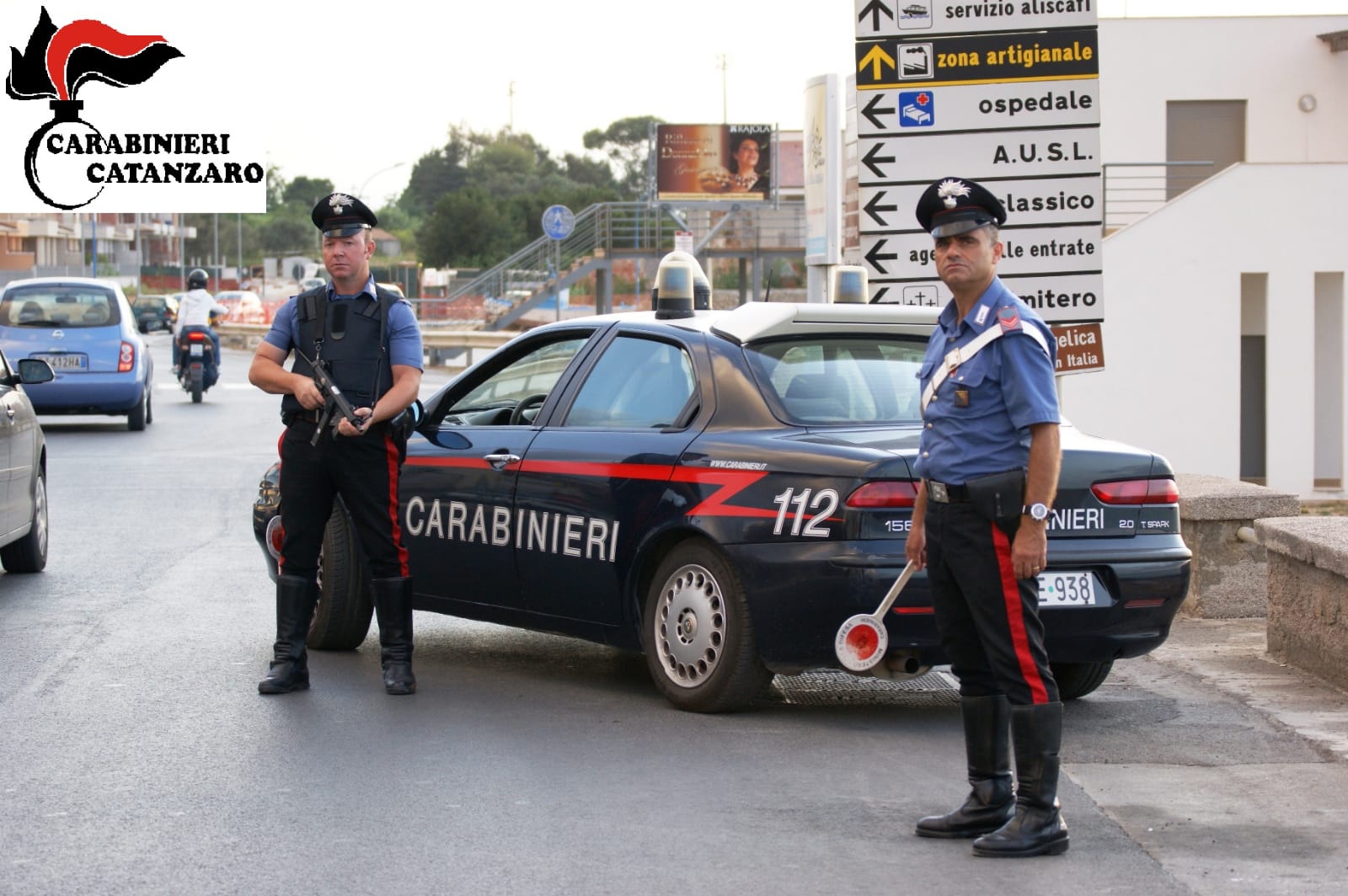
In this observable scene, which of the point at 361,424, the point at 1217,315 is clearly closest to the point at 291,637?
the point at 361,424

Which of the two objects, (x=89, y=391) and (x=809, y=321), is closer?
(x=809, y=321)

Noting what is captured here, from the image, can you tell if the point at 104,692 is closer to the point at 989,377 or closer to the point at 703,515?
the point at 703,515

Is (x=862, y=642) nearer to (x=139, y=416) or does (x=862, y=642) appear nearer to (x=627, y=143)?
(x=139, y=416)

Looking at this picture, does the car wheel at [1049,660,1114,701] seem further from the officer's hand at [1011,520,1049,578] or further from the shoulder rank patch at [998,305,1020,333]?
the shoulder rank patch at [998,305,1020,333]

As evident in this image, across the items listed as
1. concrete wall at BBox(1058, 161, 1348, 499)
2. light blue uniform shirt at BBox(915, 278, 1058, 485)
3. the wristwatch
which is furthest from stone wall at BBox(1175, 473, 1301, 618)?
concrete wall at BBox(1058, 161, 1348, 499)

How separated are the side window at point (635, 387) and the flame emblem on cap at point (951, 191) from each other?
210 cm

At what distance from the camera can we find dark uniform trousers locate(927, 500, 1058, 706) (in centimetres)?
533

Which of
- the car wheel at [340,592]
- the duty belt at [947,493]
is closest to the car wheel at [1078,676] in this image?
the duty belt at [947,493]

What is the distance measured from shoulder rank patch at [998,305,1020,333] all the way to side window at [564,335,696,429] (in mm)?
2171

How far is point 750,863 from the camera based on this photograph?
5219 millimetres

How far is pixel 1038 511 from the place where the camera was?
5.24 metres

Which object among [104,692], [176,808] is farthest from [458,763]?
[104,692]

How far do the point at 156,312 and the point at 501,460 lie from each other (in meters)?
66.6

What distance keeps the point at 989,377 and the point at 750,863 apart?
1448 mm
